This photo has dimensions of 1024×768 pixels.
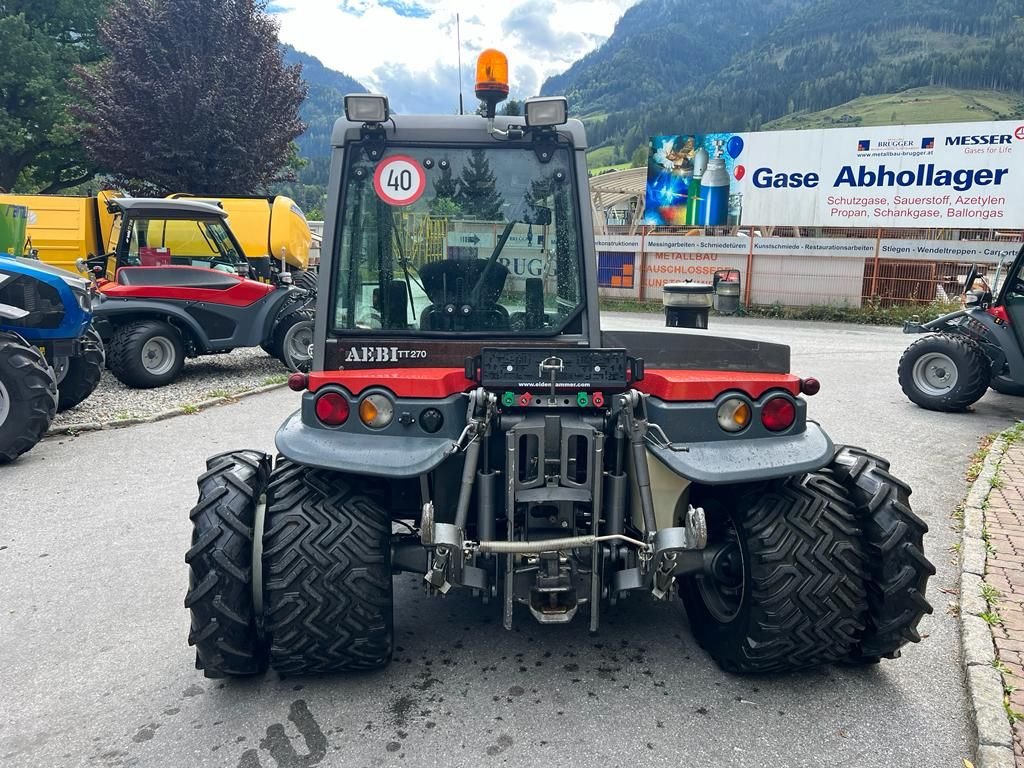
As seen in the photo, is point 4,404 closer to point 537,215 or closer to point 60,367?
point 60,367

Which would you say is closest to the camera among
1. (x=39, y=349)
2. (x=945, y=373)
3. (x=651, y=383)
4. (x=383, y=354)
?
(x=651, y=383)

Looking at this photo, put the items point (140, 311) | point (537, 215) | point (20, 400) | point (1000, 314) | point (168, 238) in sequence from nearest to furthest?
point (537, 215) < point (20, 400) < point (1000, 314) < point (140, 311) < point (168, 238)

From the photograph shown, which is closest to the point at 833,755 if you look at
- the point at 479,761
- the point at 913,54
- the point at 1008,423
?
the point at 479,761

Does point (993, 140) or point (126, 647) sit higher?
point (993, 140)

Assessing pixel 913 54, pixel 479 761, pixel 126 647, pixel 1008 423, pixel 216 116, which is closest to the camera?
pixel 479 761

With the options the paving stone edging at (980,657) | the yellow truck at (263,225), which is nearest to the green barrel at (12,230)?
the yellow truck at (263,225)

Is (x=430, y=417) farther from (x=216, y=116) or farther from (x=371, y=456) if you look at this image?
(x=216, y=116)

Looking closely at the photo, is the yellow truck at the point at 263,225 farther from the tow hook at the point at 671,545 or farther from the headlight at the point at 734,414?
the tow hook at the point at 671,545

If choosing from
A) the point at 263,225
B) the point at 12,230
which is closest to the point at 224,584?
the point at 12,230

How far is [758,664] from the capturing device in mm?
3033

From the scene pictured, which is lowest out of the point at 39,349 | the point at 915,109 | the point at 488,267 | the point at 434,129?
the point at 39,349

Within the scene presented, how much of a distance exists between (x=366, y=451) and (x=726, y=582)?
1609mm

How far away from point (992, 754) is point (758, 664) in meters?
0.80

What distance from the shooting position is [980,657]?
334cm
